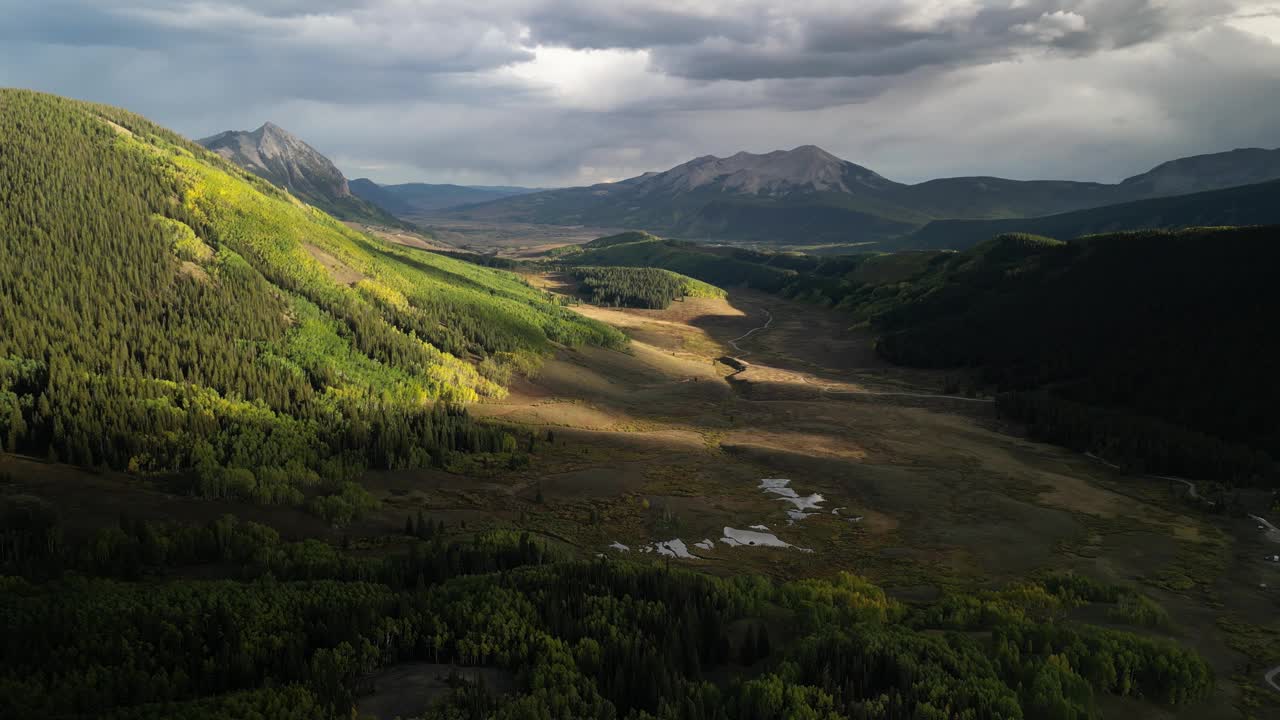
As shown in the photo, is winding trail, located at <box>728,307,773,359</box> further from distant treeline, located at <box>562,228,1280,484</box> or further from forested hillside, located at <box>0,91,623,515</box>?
forested hillside, located at <box>0,91,623,515</box>

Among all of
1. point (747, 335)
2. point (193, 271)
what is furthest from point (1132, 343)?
point (193, 271)

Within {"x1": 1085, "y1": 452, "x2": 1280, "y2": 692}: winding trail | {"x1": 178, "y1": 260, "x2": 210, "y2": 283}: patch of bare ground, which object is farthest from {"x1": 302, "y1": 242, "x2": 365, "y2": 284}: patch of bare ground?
{"x1": 1085, "y1": 452, "x2": 1280, "y2": 692}: winding trail

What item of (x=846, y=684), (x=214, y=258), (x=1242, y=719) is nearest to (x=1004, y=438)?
(x=1242, y=719)

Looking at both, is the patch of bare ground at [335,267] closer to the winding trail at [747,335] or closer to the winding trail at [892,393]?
the winding trail at [747,335]

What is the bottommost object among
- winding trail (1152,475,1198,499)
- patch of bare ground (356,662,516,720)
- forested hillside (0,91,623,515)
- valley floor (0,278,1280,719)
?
winding trail (1152,475,1198,499)

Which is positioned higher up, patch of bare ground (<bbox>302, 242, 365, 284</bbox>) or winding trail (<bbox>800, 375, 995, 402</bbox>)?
patch of bare ground (<bbox>302, 242, 365, 284</bbox>)

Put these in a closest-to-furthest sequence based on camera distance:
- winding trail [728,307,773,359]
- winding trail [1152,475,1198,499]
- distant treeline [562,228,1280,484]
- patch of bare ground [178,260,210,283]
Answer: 1. winding trail [1152,475,1198,499]
2. distant treeline [562,228,1280,484]
3. patch of bare ground [178,260,210,283]
4. winding trail [728,307,773,359]

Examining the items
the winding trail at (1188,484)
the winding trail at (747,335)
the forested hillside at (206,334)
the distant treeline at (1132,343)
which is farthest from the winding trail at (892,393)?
the forested hillside at (206,334)

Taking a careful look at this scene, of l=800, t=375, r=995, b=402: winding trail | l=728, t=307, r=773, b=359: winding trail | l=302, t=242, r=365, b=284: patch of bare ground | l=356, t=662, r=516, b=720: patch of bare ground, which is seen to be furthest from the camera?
l=728, t=307, r=773, b=359: winding trail
